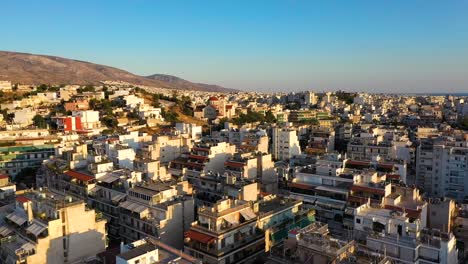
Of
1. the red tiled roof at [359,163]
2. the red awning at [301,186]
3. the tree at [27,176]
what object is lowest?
the tree at [27,176]

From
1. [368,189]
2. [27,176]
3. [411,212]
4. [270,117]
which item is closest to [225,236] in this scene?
[368,189]

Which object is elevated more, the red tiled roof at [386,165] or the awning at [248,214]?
the red tiled roof at [386,165]

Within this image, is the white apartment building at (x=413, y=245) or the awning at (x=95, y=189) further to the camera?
the awning at (x=95, y=189)

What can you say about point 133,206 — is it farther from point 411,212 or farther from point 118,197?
point 411,212

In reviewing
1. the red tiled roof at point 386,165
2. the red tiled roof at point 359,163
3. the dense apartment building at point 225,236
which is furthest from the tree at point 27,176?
the red tiled roof at point 386,165

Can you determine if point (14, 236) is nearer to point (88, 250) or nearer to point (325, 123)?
point (88, 250)

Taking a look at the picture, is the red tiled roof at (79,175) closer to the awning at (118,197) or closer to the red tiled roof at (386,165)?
the awning at (118,197)
